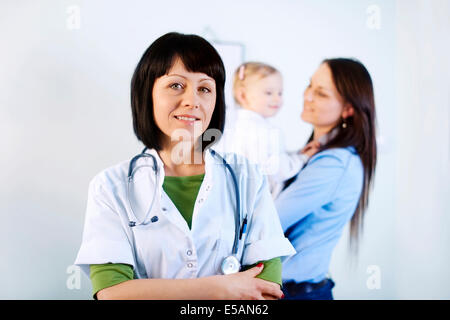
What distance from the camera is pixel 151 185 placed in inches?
48.7

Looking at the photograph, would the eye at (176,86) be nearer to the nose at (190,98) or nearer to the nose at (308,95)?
the nose at (190,98)

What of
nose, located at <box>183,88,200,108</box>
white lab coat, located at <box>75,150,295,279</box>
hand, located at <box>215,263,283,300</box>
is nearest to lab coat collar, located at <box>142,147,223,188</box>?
white lab coat, located at <box>75,150,295,279</box>

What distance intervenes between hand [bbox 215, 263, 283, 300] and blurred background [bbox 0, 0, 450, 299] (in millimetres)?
644

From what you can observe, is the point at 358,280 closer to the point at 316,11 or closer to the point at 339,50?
the point at 339,50

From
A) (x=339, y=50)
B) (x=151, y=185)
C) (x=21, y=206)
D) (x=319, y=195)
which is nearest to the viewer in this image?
(x=151, y=185)

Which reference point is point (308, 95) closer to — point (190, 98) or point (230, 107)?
point (230, 107)

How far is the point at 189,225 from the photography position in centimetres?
121

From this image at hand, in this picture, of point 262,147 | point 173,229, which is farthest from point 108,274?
point 262,147

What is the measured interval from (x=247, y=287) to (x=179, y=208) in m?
0.29

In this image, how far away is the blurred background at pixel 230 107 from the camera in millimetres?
1524

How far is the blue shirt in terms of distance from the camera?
1.63 meters

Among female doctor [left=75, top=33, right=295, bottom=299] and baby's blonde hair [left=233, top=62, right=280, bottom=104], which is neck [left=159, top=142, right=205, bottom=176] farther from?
baby's blonde hair [left=233, top=62, right=280, bottom=104]
